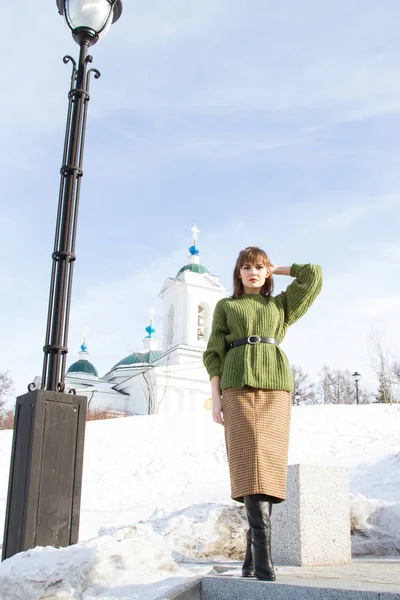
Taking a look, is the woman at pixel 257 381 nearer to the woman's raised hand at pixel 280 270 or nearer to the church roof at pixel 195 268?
the woman's raised hand at pixel 280 270

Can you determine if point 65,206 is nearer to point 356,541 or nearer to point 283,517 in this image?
point 283,517

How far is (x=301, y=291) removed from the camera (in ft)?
11.8

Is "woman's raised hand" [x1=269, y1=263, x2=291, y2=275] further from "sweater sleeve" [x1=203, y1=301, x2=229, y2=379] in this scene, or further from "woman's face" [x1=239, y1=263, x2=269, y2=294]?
"sweater sleeve" [x1=203, y1=301, x2=229, y2=379]

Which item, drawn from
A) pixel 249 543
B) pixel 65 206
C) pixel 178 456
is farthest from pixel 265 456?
pixel 178 456

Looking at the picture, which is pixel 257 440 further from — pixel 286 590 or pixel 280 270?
pixel 280 270

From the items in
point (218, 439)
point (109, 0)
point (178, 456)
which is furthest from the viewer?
point (218, 439)

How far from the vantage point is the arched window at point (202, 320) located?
38.7m

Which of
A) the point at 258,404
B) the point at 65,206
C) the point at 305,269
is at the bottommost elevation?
the point at 258,404

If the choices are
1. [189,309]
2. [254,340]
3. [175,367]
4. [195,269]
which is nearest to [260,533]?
[254,340]

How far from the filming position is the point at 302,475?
460cm

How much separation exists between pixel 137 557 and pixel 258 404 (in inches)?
44.7

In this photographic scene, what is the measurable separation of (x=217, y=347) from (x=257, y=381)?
1.23ft

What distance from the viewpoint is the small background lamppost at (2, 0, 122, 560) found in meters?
3.89

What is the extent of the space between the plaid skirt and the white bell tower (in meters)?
34.4
